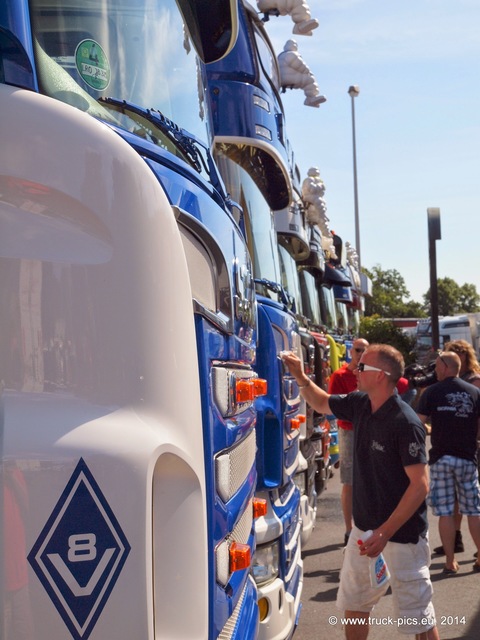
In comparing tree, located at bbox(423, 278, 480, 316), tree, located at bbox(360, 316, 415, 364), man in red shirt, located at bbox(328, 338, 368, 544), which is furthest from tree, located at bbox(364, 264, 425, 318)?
man in red shirt, located at bbox(328, 338, 368, 544)

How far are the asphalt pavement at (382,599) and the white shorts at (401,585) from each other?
18.8 inches

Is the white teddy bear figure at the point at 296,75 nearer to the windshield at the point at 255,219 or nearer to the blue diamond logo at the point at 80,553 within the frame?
the windshield at the point at 255,219

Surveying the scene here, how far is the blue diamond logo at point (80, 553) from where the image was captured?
2062mm

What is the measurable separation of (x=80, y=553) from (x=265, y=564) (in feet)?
9.12

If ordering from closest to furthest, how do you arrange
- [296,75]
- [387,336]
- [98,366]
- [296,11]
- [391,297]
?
[98,366] < [296,11] < [296,75] < [387,336] < [391,297]

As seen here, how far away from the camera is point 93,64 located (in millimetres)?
2814

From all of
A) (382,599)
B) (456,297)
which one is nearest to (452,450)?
(382,599)

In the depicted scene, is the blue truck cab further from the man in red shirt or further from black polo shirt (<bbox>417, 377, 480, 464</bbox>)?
the man in red shirt


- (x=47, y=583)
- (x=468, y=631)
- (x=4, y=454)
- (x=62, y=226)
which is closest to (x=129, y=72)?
(x=62, y=226)

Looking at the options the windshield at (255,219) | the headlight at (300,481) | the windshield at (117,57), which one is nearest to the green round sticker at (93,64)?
the windshield at (117,57)

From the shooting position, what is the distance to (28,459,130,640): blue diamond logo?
2.06 m

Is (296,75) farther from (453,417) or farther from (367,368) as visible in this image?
(367,368)

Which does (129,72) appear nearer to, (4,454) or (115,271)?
(115,271)

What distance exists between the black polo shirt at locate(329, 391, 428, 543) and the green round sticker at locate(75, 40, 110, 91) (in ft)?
9.17
